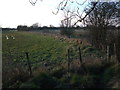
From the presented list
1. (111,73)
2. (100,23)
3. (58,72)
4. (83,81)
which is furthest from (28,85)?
(100,23)

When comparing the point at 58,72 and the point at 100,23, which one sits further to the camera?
the point at 100,23

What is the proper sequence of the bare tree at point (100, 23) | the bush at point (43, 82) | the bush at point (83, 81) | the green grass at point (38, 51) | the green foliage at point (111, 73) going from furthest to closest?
the bare tree at point (100, 23), the green grass at point (38, 51), the green foliage at point (111, 73), the bush at point (83, 81), the bush at point (43, 82)

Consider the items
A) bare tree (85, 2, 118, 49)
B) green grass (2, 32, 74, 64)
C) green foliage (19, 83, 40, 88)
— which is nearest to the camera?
green foliage (19, 83, 40, 88)

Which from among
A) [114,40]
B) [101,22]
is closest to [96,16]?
[101,22]

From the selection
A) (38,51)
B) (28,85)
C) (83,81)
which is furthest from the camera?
(38,51)

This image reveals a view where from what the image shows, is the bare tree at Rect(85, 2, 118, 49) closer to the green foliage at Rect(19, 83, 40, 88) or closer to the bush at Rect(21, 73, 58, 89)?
the bush at Rect(21, 73, 58, 89)

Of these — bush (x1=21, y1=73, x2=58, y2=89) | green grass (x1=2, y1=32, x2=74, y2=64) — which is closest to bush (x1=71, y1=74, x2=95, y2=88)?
bush (x1=21, y1=73, x2=58, y2=89)

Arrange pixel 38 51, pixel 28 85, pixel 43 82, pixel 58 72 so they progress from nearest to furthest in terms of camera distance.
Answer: pixel 28 85, pixel 43 82, pixel 58 72, pixel 38 51

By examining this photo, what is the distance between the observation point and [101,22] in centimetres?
2441

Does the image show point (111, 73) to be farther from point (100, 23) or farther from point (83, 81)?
point (100, 23)

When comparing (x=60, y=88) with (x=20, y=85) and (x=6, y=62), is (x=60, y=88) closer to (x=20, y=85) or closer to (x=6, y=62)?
(x=20, y=85)

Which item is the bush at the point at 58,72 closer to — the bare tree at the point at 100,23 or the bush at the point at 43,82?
the bush at the point at 43,82

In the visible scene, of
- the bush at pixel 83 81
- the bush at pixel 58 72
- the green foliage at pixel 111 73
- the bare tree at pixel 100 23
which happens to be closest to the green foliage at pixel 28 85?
the bush at pixel 83 81

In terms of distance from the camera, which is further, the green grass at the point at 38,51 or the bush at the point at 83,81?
the green grass at the point at 38,51
